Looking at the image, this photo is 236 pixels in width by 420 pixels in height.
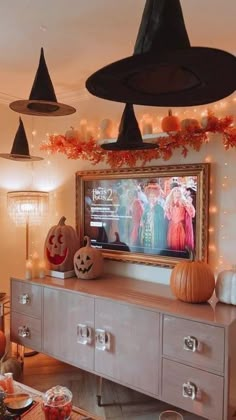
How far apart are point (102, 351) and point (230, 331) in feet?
3.06

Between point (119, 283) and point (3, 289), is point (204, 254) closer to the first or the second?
point (119, 283)

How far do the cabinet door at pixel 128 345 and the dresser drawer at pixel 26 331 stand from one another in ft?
1.97

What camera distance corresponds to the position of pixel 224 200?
2.53 meters

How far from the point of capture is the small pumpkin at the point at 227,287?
2.23 m

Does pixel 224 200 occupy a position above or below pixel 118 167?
below

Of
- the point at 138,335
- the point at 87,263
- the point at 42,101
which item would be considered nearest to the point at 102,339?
the point at 138,335

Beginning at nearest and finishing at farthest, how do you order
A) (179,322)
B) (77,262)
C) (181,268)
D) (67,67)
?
(179,322) < (181,268) < (67,67) < (77,262)

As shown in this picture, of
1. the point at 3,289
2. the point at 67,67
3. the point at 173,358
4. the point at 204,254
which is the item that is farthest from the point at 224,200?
the point at 3,289

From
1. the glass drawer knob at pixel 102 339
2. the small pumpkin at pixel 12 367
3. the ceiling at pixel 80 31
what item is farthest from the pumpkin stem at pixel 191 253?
the small pumpkin at pixel 12 367

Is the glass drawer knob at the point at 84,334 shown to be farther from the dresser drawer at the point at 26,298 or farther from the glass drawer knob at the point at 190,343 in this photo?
the glass drawer knob at the point at 190,343

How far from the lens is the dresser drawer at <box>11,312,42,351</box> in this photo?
110 inches

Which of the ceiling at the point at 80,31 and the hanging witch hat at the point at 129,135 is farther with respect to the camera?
the hanging witch hat at the point at 129,135

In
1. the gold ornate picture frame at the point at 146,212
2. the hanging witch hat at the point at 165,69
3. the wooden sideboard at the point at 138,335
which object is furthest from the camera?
the gold ornate picture frame at the point at 146,212

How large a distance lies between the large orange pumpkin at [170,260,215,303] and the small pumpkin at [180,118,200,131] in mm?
985
